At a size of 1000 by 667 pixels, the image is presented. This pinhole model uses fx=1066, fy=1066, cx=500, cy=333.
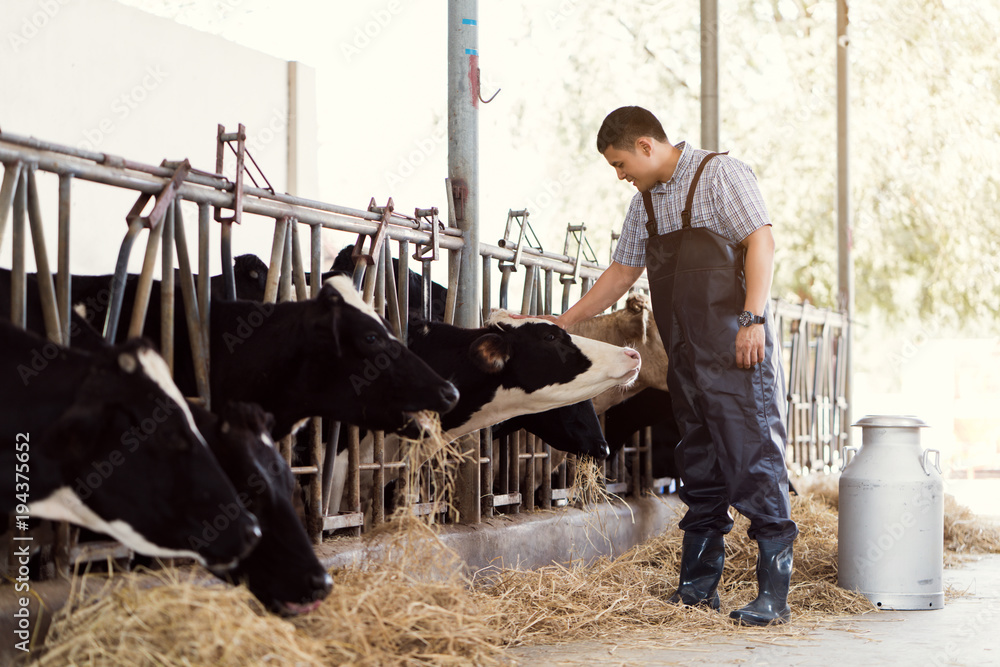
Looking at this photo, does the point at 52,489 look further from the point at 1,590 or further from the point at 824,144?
the point at 824,144

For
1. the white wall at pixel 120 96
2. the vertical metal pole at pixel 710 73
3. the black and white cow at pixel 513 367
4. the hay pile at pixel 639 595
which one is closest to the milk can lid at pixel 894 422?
the hay pile at pixel 639 595

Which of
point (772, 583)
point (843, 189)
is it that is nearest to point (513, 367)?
point (772, 583)

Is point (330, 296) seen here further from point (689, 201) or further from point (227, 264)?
point (689, 201)

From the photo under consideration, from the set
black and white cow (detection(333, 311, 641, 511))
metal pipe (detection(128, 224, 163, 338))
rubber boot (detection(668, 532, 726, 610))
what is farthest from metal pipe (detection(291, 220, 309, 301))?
rubber boot (detection(668, 532, 726, 610))

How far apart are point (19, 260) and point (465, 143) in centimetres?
257

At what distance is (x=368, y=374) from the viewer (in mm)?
3602

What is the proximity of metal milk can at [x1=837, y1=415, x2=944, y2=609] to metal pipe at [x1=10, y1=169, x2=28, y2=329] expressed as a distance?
3790 mm

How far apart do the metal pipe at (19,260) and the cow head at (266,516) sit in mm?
733

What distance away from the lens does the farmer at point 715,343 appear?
4.40 metres

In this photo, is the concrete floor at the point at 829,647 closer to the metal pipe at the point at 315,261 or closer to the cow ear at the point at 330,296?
the cow ear at the point at 330,296

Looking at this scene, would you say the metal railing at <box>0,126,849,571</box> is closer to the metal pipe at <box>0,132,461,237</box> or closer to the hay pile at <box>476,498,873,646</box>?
the metal pipe at <box>0,132,461,237</box>

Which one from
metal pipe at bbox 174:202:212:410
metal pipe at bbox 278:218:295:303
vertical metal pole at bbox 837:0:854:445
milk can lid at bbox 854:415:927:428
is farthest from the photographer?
vertical metal pole at bbox 837:0:854:445

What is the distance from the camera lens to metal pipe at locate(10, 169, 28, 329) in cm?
315

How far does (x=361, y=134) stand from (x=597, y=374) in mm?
17407
